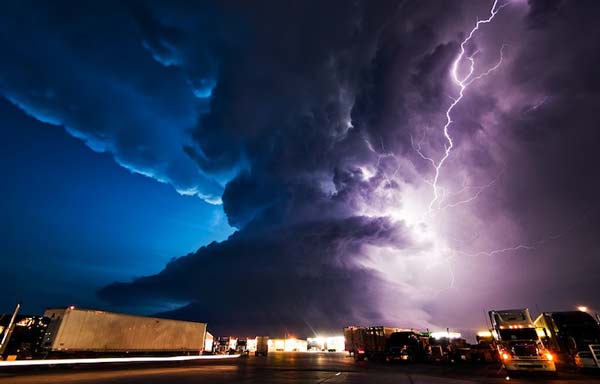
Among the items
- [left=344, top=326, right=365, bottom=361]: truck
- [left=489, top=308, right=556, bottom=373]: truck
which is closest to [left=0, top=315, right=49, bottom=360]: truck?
[left=489, top=308, right=556, bottom=373]: truck

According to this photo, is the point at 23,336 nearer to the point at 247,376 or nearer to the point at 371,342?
the point at 247,376

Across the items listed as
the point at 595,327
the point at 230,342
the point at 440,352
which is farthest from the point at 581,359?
the point at 230,342

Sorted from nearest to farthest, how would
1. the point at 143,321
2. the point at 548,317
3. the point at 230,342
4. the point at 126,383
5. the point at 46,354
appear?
the point at 126,383 → the point at 46,354 → the point at 548,317 → the point at 143,321 → the point at 230,342

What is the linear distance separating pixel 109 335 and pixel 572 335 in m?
33.7

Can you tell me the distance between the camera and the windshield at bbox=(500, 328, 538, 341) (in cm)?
1852

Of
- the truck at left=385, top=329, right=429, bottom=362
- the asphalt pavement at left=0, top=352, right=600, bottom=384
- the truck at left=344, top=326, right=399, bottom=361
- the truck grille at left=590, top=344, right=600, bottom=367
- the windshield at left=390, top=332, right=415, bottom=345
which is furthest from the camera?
the truck at left=344, top=326, right=399, bottom=361

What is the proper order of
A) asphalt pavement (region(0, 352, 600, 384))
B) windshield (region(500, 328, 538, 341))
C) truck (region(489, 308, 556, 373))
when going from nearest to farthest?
asphalt pavement (region(0, 352, 600, 384))
truck (region(489, 308, 556, 373))
windshield (region(500, 328, 538, 341))

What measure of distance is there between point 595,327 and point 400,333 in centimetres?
1603

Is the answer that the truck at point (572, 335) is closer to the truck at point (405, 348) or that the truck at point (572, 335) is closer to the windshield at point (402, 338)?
the truck at point (405, 348)

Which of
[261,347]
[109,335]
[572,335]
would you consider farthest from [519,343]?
[261,347]

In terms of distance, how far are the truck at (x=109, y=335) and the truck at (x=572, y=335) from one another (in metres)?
31.7

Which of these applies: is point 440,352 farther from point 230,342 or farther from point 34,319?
point 230,342

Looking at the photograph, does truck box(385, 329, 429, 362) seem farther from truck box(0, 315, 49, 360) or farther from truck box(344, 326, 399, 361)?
truck box(0, 315, 49, 360)

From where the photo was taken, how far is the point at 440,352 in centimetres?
3189
